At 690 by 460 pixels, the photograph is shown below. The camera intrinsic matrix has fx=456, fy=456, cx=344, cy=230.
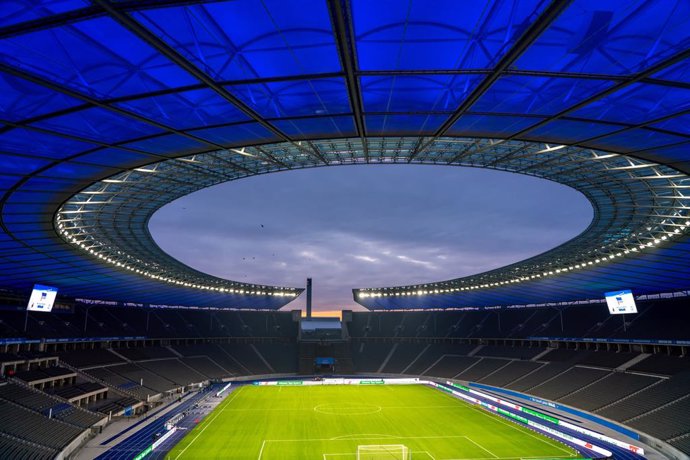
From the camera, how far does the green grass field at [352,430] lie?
3475 centimetres

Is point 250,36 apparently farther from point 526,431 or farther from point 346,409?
point 346,409

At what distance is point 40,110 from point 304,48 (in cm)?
834

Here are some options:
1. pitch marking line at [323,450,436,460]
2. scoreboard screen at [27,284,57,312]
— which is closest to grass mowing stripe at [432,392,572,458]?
pitch marking line at [323,450,436,460]

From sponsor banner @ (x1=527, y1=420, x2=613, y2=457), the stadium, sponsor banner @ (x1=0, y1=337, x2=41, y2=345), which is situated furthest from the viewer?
sponsor banner @ (x1=0, y1=337, x2=41, y2=345)

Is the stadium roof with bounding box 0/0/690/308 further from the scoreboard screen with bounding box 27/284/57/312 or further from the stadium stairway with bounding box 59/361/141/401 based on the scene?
the stadium stairway with bounding box 59/361/141/401

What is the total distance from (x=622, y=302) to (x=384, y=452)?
3362 cm

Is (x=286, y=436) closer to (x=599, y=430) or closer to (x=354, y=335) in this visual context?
(x=599, y=430)

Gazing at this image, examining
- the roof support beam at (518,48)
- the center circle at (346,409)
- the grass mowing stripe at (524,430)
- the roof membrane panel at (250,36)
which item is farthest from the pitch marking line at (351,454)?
the roof membrane panel at (250,36)

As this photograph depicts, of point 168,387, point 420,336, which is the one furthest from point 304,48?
point 420,336

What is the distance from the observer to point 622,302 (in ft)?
167

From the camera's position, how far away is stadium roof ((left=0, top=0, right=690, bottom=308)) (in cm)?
923

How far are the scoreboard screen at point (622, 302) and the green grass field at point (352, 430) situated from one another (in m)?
18.5

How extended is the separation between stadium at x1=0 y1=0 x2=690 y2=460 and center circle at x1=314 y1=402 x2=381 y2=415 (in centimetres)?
62

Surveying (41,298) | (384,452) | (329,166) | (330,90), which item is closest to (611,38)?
(330,90)
